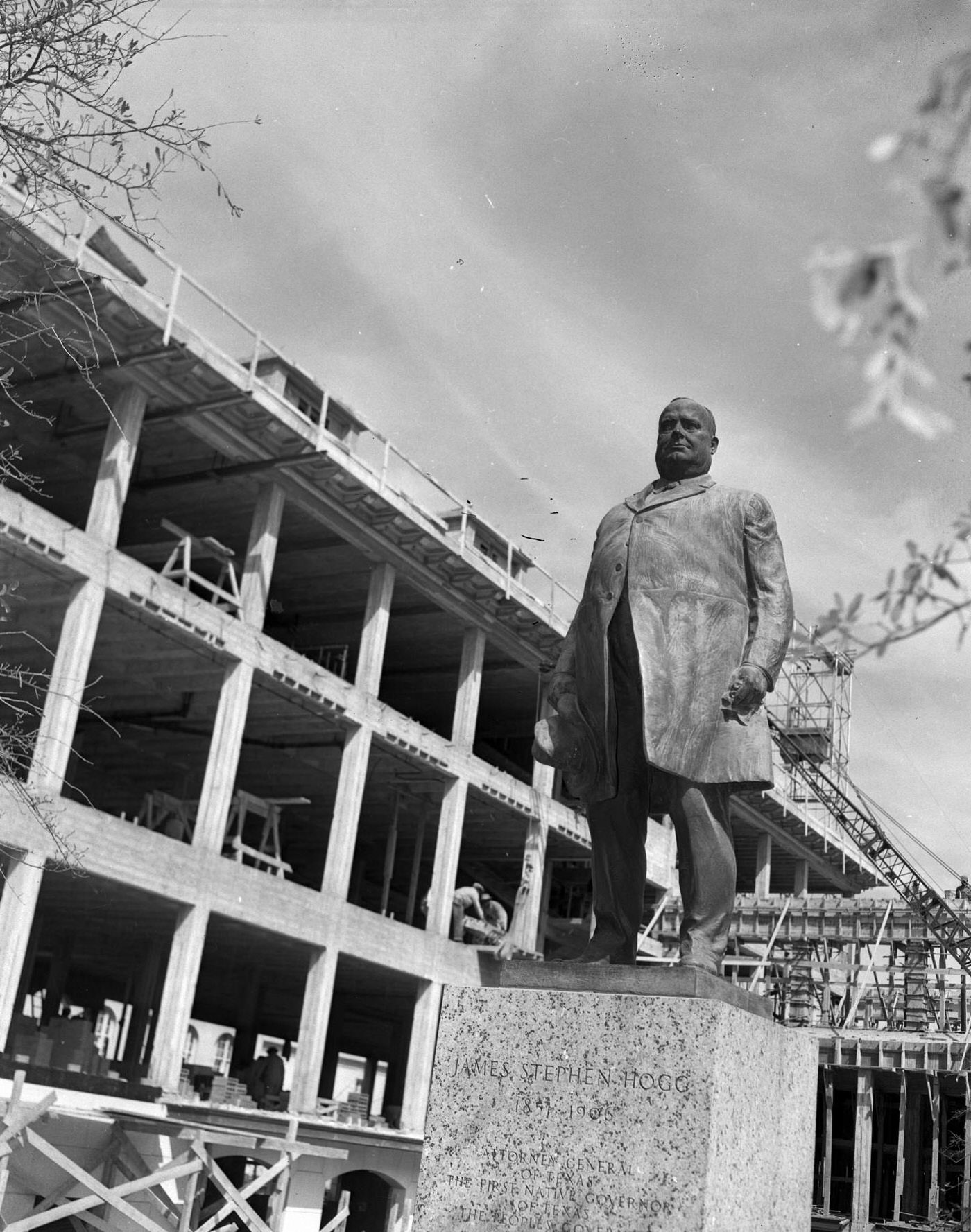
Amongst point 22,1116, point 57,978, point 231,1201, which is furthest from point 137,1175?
point 57,978

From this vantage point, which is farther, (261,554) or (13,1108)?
Answer: (261,554)

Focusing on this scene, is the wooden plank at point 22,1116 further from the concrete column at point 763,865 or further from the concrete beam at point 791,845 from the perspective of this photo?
the concrete column at point 763,865

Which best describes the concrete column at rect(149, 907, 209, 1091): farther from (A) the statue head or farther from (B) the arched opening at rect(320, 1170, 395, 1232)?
(A) the statue head

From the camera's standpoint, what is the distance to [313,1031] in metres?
28.5

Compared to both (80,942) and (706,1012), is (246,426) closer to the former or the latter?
(80,942)

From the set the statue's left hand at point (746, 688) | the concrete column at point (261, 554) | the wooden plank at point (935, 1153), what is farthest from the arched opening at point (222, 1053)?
the statue's left hand at point (746, 688)

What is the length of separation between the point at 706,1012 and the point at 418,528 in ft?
84.3

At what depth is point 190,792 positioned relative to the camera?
41188 mm

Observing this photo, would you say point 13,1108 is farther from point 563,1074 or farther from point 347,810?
point 563,1074

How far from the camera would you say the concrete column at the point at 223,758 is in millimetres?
26328

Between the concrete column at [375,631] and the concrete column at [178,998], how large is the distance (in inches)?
286

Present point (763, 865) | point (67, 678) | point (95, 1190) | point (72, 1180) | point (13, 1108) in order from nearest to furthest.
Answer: point (13, 1108)
point (95, 1190)
point (72, 1180)
point (67, 678)
point (763, 865)

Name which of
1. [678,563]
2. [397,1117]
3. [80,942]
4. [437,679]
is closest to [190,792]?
[80,942]

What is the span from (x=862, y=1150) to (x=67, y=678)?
24.4 metres
